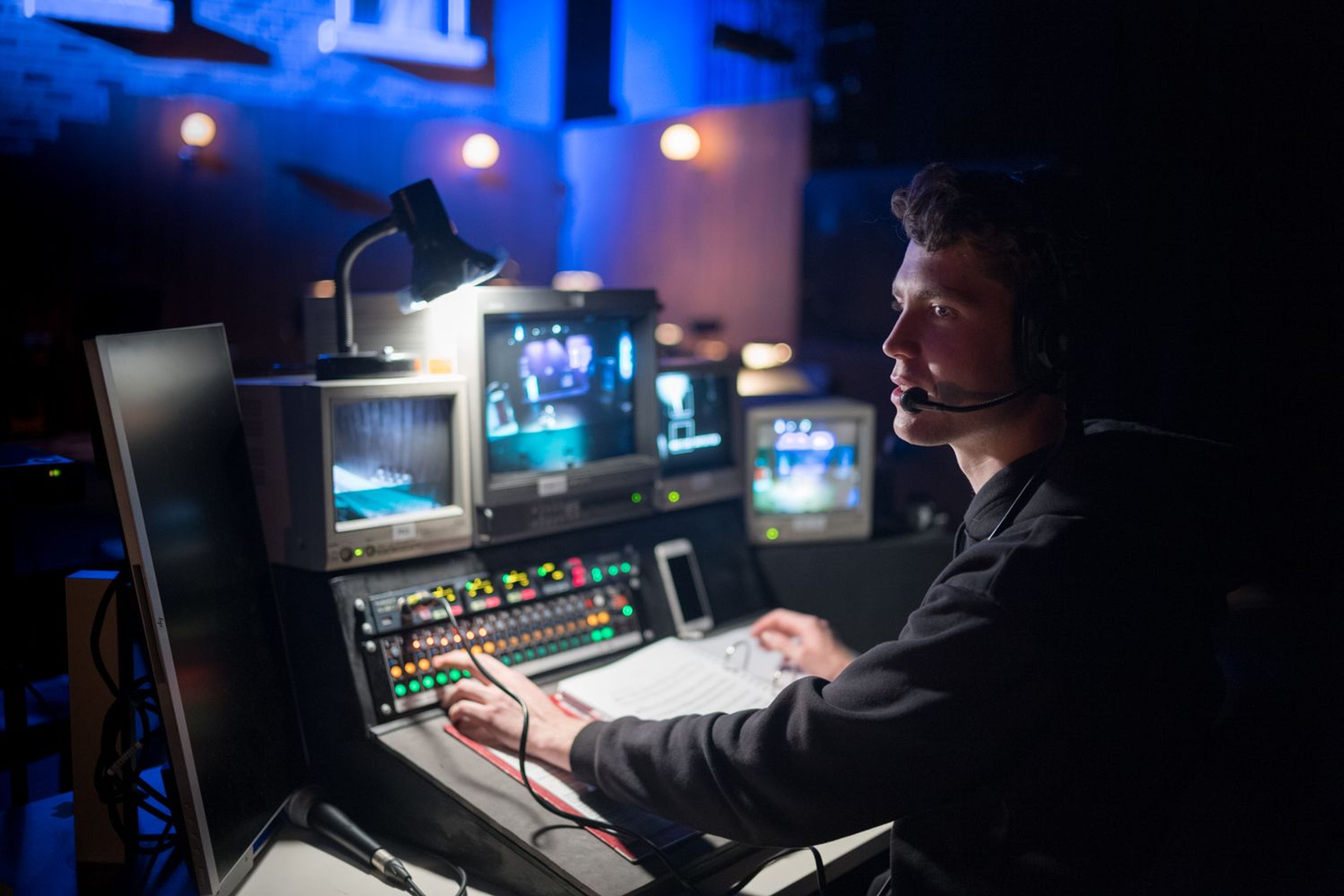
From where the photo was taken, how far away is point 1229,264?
6.50 ft

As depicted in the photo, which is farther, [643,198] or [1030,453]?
[643,198]

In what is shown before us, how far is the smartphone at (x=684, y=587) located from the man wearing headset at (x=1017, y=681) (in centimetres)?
65

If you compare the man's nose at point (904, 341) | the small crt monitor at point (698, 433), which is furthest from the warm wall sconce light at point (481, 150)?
the man's nose at point (904, 341)

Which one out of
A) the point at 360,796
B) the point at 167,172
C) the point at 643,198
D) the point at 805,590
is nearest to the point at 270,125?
the point at 167,172

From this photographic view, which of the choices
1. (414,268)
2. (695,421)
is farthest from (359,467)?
(695,421)

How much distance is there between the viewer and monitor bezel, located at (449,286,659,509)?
160cm

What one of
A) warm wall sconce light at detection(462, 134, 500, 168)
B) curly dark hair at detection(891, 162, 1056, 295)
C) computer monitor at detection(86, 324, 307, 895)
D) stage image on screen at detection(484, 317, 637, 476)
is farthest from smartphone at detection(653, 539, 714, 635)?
warm wall sconce light at detection(462, 134, 500, 168)

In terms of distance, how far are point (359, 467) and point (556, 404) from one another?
1.23 ft

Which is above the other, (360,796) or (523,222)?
(523,222)

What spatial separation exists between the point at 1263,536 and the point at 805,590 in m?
1.10

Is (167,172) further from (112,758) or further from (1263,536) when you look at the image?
(1263,536)

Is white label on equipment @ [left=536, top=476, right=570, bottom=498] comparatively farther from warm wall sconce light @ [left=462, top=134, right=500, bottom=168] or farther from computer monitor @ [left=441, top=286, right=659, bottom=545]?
warm wall sconce light @ [left=462, top=134, right=500, bottom=168]

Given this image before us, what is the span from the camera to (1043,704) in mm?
1013

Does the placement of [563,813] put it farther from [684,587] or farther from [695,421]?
[695,421]
